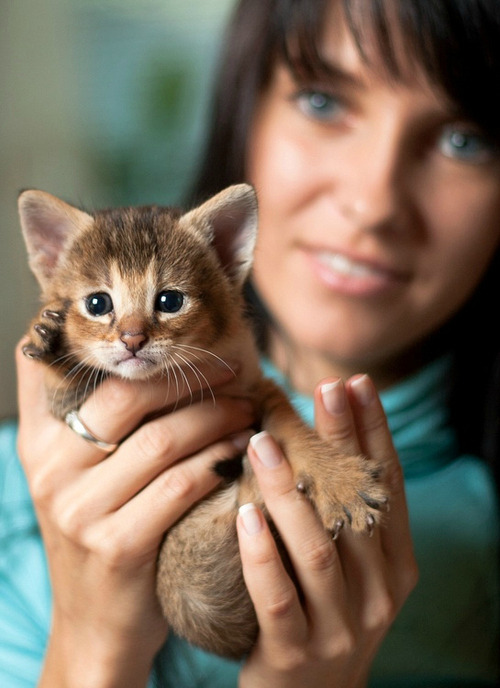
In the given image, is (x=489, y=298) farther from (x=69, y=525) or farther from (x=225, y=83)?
(x=69, y=525)

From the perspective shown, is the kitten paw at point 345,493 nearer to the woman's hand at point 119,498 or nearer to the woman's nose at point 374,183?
the woman's hand at point 119,498

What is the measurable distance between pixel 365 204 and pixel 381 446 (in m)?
0.55

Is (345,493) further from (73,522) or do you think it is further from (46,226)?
(46,226)

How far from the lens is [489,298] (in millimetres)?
1855

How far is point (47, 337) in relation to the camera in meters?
1.01

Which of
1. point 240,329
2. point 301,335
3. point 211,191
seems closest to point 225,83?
point 211,191

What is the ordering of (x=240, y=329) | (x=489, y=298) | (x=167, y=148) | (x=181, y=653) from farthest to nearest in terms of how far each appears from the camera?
(x=167, y=148) → (x=489, y=298) → (x=181, y=653) → (x=240, y=329)

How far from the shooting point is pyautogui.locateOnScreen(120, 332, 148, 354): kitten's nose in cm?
90

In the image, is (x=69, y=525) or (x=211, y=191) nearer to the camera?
(x=69, y=525)

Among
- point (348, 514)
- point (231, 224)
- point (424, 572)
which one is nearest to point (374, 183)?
point (231, 224)

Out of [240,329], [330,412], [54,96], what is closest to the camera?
[330,412]

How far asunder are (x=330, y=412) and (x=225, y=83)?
1086mm

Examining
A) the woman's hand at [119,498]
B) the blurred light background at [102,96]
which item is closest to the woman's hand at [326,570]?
the woman's hand at [119,498]

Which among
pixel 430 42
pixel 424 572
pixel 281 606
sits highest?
pixel 430 42
